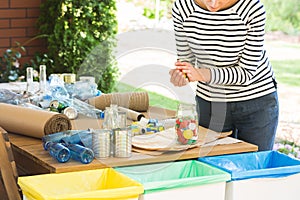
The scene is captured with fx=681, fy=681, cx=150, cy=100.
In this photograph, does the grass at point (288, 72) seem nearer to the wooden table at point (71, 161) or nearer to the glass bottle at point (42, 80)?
the glass bottle at point (42, 80)

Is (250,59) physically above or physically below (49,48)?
Result: above

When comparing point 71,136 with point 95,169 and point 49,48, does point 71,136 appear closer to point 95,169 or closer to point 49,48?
point 95,169

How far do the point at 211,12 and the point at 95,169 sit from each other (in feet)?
2.60

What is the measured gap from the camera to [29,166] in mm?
2455

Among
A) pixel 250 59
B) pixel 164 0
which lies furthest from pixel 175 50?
pixel 164 0

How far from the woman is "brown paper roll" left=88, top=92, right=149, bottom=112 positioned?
0.29 meters

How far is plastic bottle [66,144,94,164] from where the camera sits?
7.39 ft

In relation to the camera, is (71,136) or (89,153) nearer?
(89,153)

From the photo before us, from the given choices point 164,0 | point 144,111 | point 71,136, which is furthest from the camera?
point 164,0

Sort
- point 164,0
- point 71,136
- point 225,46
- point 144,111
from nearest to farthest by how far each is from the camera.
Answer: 1. point 71,136
2. point 225,46
3. point 144,111
4. point 164,0

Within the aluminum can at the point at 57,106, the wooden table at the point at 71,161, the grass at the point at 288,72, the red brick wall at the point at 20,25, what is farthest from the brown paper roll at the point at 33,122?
the grass at the point at 288,72

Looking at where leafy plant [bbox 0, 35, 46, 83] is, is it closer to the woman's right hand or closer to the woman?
the woman

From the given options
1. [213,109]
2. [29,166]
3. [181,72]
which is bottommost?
[29,166]

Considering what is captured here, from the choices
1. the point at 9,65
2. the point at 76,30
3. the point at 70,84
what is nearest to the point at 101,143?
the point at 70,84
